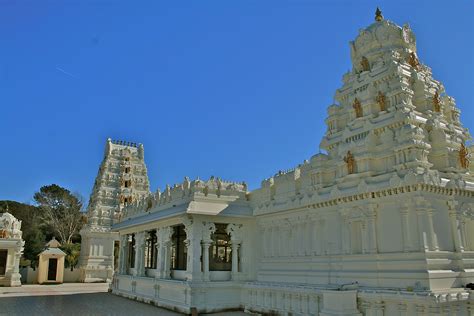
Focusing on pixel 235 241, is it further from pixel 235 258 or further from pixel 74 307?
pixel 74 307

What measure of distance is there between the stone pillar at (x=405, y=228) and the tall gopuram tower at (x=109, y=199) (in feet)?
107

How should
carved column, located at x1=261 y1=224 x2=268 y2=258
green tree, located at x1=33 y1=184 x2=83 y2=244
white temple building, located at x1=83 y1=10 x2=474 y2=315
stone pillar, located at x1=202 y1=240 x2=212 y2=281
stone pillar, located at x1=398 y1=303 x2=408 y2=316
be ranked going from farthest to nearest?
1. green tree, located at x1=33 y1=184 x2=83 y2=244
2. carved column, located at x1=261 y1=224 x2=268 y2=258
3. stone pillar, located at x1=202 y1=240 x2=212 y2=281
4. white temple building, located at x1=83 y1=10 x2=474 y2=315
5. stone pillar, located at x1=398 y1=303 x2=408 y2=316

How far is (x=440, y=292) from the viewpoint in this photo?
12.1 meters

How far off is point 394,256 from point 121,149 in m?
41.2

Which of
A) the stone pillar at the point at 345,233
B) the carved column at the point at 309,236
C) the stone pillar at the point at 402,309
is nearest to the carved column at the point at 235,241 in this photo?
the carved column at the point at 309,236

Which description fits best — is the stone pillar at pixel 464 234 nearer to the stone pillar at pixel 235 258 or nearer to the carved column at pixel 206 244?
the stone pillar at pixel 235 258

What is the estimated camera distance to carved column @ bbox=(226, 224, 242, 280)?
806 inches

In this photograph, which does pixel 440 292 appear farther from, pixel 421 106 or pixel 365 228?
pixel 421 106

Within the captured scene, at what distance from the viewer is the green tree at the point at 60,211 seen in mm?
57500

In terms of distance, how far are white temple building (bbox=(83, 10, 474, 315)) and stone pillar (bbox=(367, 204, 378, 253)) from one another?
1.6 inches

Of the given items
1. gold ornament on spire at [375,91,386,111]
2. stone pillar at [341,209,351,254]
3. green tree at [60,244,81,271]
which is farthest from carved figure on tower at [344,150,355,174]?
green tree at [60,244,81,271]

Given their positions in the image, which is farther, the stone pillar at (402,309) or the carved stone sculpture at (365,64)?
the carved stone sculpture at (365,64)

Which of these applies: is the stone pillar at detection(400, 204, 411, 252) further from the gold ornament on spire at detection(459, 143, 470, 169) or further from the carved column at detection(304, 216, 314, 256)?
the carved column at detection(304, 216, 314, 256)

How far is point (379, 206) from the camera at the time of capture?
47.5 feet
